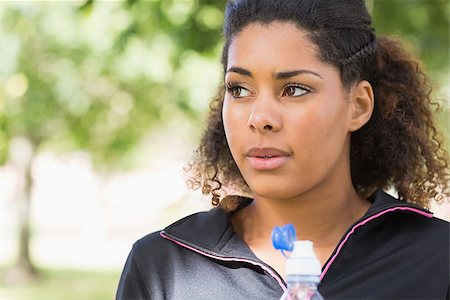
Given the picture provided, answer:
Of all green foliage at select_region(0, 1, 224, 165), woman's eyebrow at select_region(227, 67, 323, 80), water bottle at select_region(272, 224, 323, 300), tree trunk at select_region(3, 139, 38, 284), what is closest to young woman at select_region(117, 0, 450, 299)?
woman's eyebrow at select_region(227, 67, 323, 80)

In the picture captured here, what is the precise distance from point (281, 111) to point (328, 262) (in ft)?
1.30

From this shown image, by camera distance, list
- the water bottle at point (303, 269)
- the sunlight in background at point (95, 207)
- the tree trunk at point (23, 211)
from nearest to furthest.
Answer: the water bottle at point (303, 269), the tree trunk at point (23, 211), the sunlight in background at point (95, 207)

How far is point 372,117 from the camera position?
2.48m

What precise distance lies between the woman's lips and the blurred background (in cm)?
74

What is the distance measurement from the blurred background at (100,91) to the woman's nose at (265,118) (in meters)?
0.75

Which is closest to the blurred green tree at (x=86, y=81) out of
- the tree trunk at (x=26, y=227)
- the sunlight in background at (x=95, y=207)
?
the tree trunk at (x=26, y=227)

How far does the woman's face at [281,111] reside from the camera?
2080 mm

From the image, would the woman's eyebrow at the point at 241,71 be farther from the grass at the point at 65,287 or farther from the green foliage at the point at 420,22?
the grass at the point at 65,287

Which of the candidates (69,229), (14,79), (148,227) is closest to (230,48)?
(14,79)

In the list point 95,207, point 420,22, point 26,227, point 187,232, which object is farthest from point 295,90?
point 95,207

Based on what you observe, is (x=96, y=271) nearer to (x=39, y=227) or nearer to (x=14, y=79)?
(x=14, y=79)

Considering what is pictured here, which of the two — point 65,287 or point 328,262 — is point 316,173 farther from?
point 65,287

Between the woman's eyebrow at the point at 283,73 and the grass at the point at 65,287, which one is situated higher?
the woman's eyebrow at the point at 283,73

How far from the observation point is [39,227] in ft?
88.2
